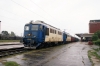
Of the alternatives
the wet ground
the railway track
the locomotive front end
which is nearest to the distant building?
the locomotive front end

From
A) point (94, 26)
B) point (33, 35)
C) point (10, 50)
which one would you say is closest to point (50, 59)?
point (10, 50)

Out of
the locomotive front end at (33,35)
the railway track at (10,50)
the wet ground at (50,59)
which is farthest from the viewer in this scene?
the locomotive front end at (33,35)

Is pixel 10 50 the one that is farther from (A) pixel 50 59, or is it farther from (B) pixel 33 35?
(A) pixel 50 59

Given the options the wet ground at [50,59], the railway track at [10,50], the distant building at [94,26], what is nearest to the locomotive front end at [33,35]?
the railway track at [10,50]

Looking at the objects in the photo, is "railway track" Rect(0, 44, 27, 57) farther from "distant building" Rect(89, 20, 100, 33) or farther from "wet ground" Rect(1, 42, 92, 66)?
"distant building" Rect(89, 20, 100, 33)

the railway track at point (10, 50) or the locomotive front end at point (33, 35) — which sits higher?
the locomotive front end at point (33, 35)

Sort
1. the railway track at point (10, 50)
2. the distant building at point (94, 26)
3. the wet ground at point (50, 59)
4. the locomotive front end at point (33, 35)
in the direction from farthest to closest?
the distant building at point (94, 26) < the locomotive front end at point (33, 35) < the railway track at point (10, 50) < the wet ground at point (50, 59)

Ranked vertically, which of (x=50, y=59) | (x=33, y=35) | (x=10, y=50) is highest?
(x=33, y=35)

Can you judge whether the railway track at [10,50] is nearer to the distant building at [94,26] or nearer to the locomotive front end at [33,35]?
the locomotive front end at [33,35]

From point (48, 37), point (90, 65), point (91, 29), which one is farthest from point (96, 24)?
point (90, 65)

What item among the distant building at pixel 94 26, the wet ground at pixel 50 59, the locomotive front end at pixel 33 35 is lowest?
the wet ground at pixel 50 59

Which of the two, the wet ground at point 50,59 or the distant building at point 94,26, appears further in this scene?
the distant building at point 94,26

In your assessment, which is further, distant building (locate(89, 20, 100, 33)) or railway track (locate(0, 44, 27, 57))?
distant building (locate(89, 20, 100, 33))

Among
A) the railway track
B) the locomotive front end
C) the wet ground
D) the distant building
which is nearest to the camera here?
the wet ground
